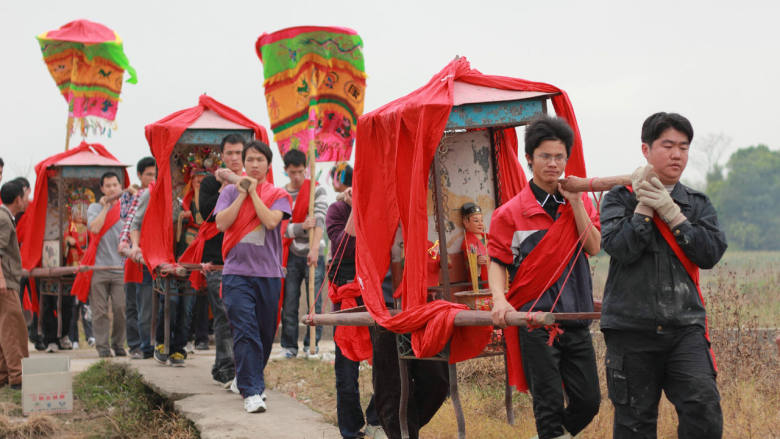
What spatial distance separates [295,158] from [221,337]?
2045 millimetres

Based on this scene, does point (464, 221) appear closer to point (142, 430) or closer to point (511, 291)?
point (511, 291)

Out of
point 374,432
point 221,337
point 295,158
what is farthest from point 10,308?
point 374,432

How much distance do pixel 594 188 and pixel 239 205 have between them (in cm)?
343

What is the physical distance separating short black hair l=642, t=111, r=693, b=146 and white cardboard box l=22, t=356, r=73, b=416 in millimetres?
6050

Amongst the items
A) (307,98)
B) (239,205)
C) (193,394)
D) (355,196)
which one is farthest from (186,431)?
(307,98)

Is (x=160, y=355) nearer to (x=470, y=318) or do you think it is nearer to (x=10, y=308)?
(x=10, y=308)

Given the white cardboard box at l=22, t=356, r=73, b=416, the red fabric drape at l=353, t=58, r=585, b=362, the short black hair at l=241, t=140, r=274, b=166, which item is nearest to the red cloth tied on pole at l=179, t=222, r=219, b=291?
the short black hair at l=241, t=140, r=274, b=166

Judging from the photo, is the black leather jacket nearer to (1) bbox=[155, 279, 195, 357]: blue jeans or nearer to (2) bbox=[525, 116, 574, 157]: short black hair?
(2) bbox=[525, 116, 574, 157]: short black hair

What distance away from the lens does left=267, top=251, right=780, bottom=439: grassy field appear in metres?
5.65

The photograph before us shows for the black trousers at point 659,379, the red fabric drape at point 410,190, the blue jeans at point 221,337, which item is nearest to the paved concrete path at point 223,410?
the blue jeans at point 221,337

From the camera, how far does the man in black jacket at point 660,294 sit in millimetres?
Answer: 3664

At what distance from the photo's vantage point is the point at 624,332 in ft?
12.5

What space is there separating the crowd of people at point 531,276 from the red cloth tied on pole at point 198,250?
2cm

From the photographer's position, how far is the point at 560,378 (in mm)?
4316
